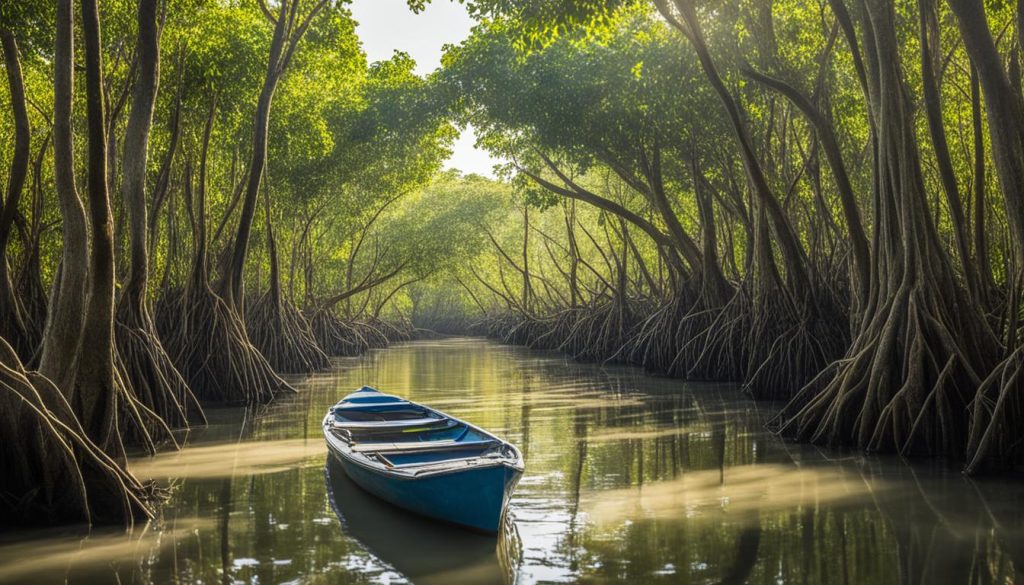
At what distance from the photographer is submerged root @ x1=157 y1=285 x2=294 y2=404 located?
11.8 meters

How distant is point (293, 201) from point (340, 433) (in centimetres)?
1538

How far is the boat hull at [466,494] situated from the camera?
4859 mm

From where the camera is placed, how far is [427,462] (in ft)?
20.0

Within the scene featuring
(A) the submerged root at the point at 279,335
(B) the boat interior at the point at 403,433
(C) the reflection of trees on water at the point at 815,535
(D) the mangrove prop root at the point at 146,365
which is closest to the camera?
(C) the reflection of trees on water at the point at 815,535

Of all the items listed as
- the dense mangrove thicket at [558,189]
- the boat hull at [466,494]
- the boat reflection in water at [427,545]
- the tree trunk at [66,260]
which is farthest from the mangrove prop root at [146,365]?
the boat hull at [466,494]

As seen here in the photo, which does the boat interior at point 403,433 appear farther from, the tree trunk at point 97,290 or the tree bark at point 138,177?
the tree bark at point 138,177

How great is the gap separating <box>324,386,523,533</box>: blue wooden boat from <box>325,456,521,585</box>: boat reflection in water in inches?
3.1

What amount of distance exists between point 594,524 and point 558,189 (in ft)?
41.8

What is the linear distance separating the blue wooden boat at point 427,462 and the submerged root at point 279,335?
8647mm

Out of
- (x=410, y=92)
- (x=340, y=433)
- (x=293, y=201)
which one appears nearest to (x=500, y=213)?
(x=293, y=201)

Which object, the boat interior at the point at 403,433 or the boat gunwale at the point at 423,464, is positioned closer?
the boat gunwale at the point at 423,464

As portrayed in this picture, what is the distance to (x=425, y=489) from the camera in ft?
16.9

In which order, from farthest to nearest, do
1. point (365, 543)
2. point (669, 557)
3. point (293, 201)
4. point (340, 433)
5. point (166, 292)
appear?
point (293, 201), point (166, 292), point (340, 433), point (365, 543), point (669, 557)

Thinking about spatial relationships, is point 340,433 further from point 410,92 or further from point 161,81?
point 410,92
